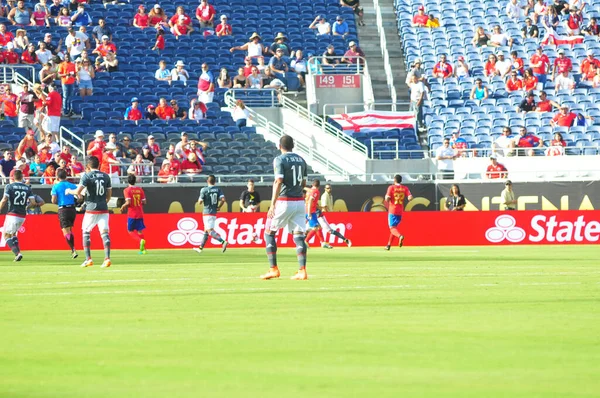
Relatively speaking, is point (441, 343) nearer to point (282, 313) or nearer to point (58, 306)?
point (282, 313)

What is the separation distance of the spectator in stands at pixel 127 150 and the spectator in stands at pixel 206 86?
15.5 feet

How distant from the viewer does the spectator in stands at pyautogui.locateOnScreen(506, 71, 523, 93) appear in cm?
4016

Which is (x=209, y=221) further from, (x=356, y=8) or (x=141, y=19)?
(x=356, y=8)

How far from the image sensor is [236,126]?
38.0 metres

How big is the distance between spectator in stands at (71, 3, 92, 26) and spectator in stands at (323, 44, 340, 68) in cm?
857

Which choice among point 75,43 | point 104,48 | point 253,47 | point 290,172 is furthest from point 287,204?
point 253,47

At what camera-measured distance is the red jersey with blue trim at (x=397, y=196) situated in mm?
30359

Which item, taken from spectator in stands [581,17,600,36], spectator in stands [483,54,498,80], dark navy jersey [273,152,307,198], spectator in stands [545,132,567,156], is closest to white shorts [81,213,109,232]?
dark navy jersey [273,152,307,198]

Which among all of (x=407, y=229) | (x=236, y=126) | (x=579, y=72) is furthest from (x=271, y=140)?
(x=579, y=72)

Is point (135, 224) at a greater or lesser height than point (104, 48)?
lesser

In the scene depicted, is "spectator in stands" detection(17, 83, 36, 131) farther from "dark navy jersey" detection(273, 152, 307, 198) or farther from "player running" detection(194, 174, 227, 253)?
"dark navy jersey" detection(273, 152, 307, 198)

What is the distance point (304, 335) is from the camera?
9828 millimetres

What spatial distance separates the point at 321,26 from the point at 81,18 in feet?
29.1

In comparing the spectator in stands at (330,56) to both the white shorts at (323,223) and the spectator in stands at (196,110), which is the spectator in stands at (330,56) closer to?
the spectator in stands at (196,110)
